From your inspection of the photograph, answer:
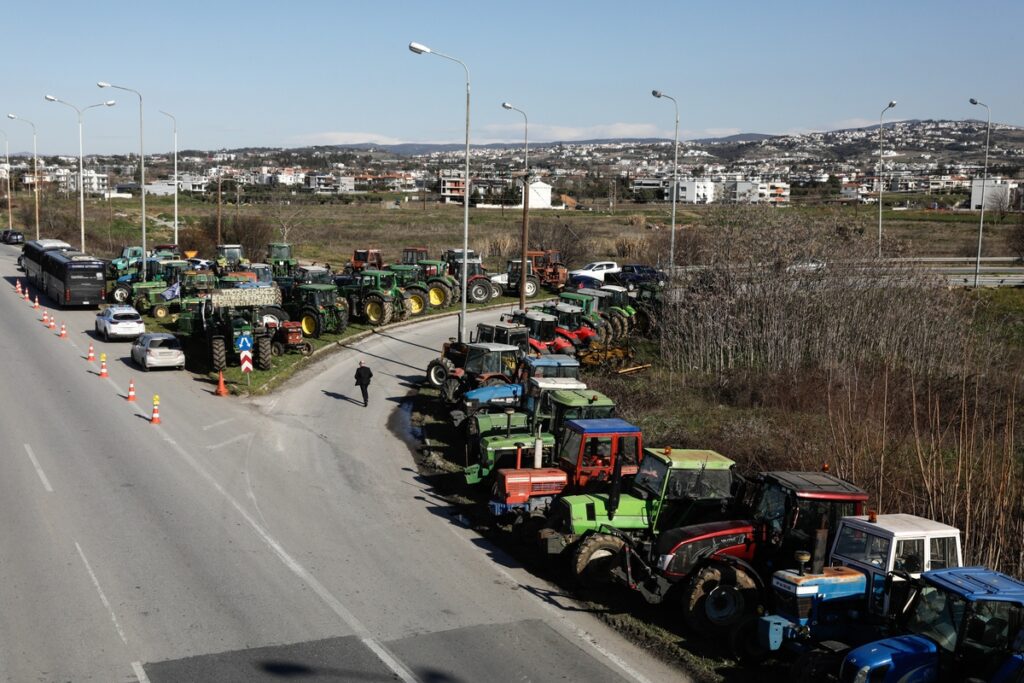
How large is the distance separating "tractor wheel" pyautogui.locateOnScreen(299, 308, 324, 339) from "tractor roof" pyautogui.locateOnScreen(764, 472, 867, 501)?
2309 cm

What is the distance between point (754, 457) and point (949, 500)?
14.6 feet

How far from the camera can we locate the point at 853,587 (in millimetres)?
10961

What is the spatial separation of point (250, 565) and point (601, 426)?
604cm

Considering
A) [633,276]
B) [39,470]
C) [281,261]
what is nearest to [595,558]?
[39,470]

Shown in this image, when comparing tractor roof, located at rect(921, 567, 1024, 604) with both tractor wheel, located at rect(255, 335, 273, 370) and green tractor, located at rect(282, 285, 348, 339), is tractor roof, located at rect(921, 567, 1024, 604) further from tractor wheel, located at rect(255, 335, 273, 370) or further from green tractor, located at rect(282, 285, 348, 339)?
green tractor, located at rect(282, 285, 348, 339)

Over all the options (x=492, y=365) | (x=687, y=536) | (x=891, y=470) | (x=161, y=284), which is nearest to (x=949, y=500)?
(x=891, y=470)

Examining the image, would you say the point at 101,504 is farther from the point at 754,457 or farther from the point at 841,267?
the point at 841,267

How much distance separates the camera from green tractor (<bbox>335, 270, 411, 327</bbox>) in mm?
36562

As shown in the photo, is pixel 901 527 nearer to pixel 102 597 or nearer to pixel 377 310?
pixel 102 597

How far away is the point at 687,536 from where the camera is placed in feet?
40.9

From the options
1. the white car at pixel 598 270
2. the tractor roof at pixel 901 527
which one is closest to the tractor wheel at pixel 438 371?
the tractor roof at pixel 901 527

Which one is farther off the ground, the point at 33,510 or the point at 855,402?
the point at 855,402

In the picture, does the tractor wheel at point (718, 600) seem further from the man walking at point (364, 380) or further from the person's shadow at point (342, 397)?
the person's shadow at point (342, 397)

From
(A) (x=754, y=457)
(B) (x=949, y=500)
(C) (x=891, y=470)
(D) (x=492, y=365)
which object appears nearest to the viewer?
(B) (x=949, y=500)
